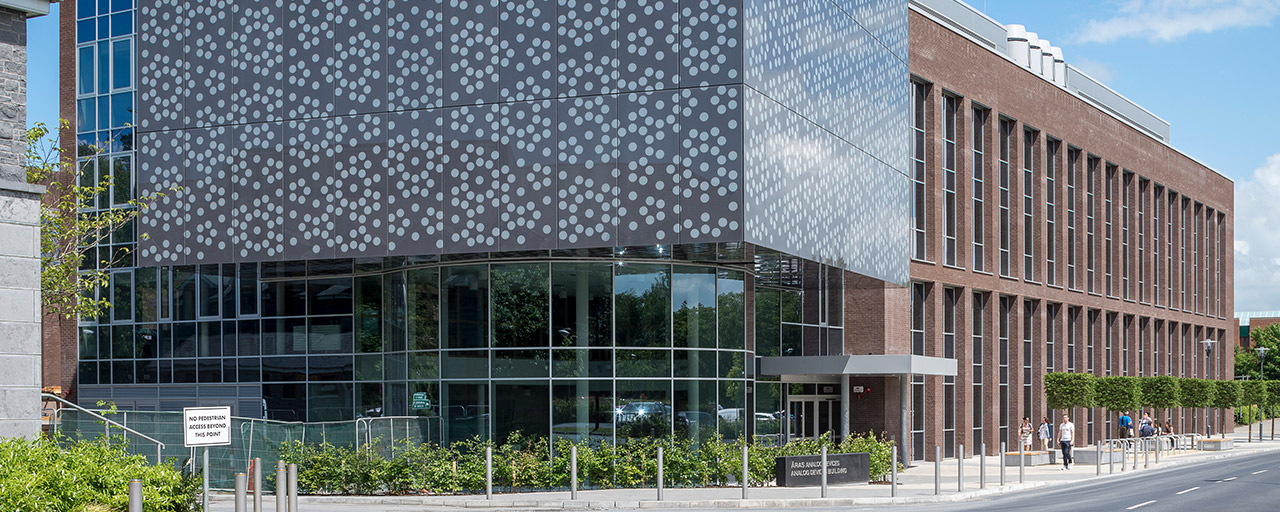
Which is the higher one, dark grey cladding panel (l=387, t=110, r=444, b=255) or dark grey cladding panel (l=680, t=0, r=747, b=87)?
dark grey cladding panel (l=680, t=0, r=747, b=87)

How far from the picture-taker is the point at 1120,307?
213ft

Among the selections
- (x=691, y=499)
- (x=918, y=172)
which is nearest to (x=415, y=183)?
(x=691, y=499)

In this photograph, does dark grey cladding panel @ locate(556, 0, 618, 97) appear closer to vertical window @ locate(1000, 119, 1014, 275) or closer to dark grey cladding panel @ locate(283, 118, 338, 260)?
dark grey cladding panel @ locate(283, 118, 338, 260)

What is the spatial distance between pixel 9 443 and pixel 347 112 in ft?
59.5

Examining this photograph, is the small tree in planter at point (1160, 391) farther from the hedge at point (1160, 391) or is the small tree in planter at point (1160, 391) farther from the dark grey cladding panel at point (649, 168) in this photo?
the dark grey cladding panel at point (649, 168)

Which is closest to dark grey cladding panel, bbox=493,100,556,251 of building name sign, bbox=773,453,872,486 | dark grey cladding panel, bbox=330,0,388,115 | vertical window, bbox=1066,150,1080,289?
dark grey cladding panel, bbox=330,0,388,115

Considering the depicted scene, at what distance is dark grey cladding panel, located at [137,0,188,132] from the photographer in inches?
1395

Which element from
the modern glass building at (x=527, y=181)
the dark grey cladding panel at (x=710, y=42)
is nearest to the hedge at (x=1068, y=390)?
the modern glass building at (x=527, y=181)

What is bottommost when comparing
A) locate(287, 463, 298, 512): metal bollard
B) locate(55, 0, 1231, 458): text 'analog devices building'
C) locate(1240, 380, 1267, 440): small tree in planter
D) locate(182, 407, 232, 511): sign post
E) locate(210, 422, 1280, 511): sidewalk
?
locate(1240, 380, 1267, 440): small tree in planter

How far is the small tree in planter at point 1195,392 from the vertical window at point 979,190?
17952 mm

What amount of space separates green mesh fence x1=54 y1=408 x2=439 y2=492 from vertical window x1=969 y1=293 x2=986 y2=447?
26760 millimetres

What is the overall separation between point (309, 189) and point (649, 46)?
31.0 ft

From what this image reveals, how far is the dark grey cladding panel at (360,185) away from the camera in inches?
1289

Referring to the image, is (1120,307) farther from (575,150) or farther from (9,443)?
(9,443)
